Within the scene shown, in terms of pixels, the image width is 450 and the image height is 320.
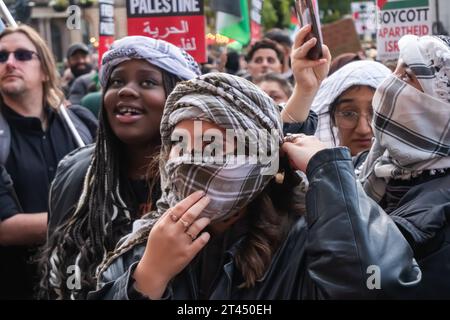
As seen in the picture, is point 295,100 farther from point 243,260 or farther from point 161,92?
point 243,260

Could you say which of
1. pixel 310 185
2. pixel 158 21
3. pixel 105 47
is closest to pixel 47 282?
pixel 310 185

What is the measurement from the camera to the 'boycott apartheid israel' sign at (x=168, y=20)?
4.91 m

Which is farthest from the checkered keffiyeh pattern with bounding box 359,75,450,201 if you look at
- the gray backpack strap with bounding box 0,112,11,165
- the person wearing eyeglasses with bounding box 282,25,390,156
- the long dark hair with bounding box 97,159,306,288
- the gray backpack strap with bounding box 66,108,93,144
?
the gray backpack strap with bounding box 66,108,93,144

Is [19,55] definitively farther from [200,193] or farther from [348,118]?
[200,193]

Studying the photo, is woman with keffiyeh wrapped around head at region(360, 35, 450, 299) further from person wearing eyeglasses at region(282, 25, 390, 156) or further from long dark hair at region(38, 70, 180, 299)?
person wearing eyeglasses at region(282, 25, 390, 156)

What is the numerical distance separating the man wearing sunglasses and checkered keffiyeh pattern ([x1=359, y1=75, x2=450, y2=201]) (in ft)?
6.04

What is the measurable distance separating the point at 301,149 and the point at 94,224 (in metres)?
1.05

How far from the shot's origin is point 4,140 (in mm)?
3754

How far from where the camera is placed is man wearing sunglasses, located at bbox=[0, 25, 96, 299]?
359 centimetres

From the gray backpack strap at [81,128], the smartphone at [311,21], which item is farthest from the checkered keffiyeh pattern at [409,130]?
the gray backpack strap at [81,128]

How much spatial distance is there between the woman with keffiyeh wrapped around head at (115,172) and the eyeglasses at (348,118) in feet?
3.22

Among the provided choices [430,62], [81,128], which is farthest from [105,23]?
[430,62]

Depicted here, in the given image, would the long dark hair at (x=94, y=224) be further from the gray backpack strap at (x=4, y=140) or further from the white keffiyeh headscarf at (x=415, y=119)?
the gray backpack strap at (x=4, y=140)

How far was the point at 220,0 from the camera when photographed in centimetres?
619
